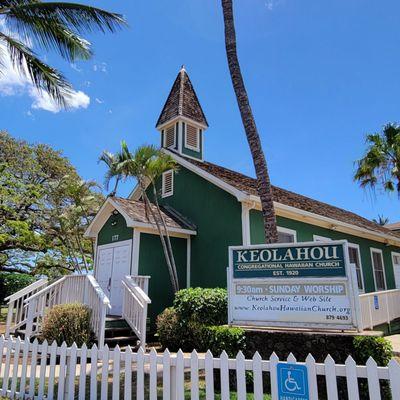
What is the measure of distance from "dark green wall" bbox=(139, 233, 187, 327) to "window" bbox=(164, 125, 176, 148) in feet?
15.5

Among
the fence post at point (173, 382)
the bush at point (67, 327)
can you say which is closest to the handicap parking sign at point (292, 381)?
the fence post at point (173, 382)

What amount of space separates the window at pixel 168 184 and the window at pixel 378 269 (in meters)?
10.6

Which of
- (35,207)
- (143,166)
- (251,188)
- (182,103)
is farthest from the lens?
(35,207)

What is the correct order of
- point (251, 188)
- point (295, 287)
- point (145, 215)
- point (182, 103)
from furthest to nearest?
point (182, 103) → point (251, 188) → point (145, 215) → point (295, 287)

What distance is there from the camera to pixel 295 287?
5.58 meters

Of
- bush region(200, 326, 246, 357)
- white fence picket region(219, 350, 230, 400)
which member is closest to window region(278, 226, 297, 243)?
bush region(200, 326, 246, 357)

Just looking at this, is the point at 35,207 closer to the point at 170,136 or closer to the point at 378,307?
the point at 170,136

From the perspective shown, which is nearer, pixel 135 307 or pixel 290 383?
pixel 290 383

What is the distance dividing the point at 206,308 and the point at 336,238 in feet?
28.6

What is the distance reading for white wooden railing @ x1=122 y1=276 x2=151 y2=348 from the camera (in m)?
9.41

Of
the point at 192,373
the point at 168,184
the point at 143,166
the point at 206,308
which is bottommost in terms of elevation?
the point at 192,373

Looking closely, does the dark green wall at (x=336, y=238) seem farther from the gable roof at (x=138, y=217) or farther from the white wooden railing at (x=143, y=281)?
the white wooden railing at (x=143, y=281)

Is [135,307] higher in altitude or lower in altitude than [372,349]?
higher

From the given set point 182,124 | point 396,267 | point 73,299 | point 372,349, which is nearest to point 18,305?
point 73,299
